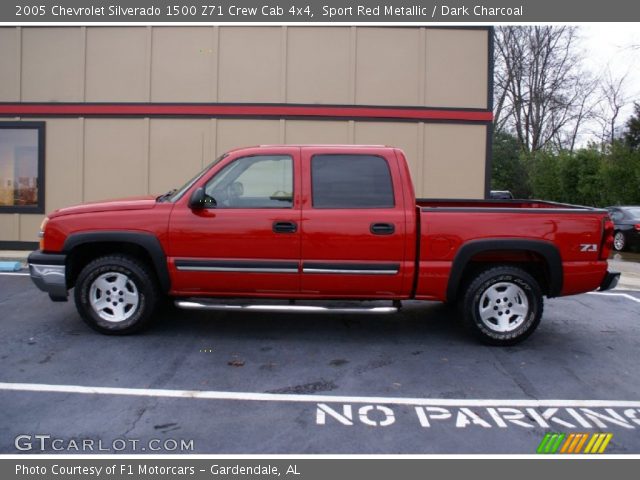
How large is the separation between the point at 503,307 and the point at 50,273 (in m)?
4.39

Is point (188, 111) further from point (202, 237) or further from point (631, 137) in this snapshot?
point (631, 137)

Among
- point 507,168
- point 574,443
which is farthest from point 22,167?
point 507,168

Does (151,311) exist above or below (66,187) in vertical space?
below

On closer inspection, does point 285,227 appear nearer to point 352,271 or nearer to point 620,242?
point 352,271

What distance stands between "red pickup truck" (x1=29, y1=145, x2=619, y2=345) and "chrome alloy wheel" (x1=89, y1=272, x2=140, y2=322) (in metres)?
0.01

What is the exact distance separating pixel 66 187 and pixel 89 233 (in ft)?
21.4

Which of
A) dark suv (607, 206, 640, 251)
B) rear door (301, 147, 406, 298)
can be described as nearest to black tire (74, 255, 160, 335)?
rear door (301, 147, 406, 298)

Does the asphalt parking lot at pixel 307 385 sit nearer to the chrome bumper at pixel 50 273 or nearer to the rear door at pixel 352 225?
the chrome bumper at pixel 50 273

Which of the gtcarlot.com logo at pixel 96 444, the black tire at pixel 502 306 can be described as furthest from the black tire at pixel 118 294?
the black tire at pixel 502 306

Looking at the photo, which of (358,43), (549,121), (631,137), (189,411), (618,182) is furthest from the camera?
(549,121)

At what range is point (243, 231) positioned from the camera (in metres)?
5.28

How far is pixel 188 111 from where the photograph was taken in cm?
1084

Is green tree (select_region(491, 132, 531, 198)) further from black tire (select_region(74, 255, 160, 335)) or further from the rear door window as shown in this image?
black tire (select_region(74, 255, 160, 335))

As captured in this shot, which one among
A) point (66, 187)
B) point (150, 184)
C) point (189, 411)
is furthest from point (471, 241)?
point (66, 187)
